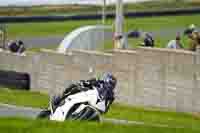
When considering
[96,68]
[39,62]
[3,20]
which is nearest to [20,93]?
[39,62]

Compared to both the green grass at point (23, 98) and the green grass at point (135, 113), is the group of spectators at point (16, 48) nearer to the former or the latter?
the green grass at point (23, 98)

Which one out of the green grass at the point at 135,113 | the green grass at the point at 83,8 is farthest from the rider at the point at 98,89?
the green grass at the point at 83,8

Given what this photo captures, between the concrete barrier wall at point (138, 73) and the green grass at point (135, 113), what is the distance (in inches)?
14.5

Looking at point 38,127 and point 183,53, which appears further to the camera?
point 183,53

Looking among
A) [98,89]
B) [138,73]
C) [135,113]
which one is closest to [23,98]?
[138,73]

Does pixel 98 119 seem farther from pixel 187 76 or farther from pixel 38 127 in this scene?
pixel 187 76

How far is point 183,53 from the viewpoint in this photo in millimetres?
18703

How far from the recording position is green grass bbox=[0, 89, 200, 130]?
1691 centimetres

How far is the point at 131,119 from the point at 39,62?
24.9 ft

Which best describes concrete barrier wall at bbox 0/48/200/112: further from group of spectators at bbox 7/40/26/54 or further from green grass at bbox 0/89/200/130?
group of spectators at bbox 7/40/26/54

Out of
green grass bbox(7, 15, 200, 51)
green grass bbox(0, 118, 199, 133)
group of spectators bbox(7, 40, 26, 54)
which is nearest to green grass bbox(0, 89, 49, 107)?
group of spectators bbox(7, 40, 26, 54)

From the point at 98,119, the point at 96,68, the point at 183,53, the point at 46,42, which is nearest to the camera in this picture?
the point at 98,119

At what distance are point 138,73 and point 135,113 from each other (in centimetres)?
169

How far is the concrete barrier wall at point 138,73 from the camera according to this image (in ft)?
61.9
